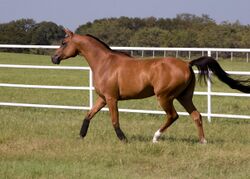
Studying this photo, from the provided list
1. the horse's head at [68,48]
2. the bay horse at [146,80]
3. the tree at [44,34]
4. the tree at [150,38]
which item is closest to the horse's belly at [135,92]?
the bay horse at [146,80]

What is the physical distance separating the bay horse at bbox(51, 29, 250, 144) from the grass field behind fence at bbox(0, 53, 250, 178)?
1.66ft

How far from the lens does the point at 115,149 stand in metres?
8.26

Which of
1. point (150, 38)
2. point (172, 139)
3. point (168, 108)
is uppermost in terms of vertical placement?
point (168, 108)

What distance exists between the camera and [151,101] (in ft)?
53.4

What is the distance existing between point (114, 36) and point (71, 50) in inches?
2629

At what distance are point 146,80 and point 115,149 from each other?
1195 mm

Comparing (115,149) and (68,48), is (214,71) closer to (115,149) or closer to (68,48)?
(115,149)

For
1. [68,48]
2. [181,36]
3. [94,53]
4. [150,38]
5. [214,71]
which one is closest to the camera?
[214,71]

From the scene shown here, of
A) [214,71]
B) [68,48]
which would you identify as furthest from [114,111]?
[214,71]

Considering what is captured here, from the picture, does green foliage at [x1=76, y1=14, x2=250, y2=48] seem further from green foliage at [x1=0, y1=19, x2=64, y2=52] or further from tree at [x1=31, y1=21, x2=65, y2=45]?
tree at [x1=31, y1=21, x2=65, y2=45]

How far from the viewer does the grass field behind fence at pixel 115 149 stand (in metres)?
6.92

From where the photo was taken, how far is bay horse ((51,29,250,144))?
8.56 metres

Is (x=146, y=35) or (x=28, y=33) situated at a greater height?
(x=28, y=33)

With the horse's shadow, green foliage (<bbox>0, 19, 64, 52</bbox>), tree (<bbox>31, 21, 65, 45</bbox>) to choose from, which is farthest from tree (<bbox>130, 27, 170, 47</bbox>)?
the horse's shadow
